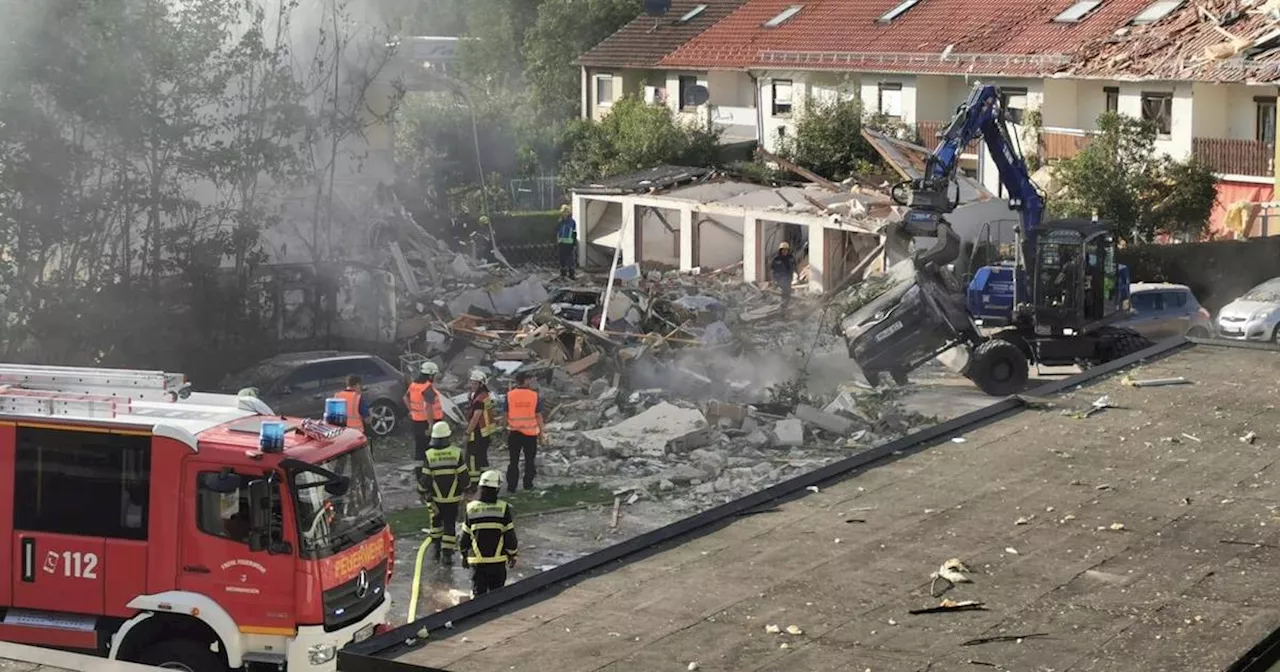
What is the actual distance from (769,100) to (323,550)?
36.1 meters

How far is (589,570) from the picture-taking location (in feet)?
34.4

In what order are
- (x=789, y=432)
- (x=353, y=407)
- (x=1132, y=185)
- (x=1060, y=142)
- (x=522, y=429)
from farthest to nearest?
(x=1060, y=142) → (x=1132, y=185) → (x=789, y=432) → (x=522, y=429) → (x=353, y=407)

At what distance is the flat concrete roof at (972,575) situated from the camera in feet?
29.1

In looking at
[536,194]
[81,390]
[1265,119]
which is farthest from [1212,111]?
[81,390]

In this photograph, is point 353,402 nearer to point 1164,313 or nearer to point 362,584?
point 362,584

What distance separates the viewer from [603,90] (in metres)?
52.7

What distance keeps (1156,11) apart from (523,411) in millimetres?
24936

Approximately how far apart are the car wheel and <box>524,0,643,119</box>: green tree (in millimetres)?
35006

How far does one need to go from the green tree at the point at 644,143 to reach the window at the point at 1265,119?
13685 mm

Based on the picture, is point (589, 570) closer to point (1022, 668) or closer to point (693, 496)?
point (1022, 668)

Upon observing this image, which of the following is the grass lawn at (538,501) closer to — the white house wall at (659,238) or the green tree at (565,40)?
the white house wall at (659,238)

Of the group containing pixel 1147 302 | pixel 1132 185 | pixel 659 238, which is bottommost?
pixel 1147 302

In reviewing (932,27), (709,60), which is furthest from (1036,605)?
(709,60)

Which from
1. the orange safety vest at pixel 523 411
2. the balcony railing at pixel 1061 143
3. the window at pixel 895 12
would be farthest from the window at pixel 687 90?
the orange safety vest at pixel 523 411
